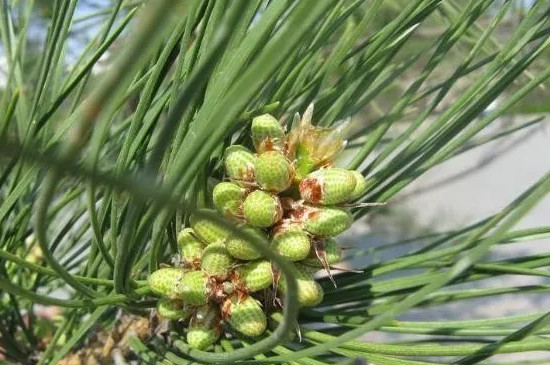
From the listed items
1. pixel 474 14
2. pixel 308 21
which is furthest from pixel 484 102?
pixel 308 21

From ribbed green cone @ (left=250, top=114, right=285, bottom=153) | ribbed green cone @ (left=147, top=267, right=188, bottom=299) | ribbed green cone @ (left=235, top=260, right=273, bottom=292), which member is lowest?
ribbed green cone @ (left=147, top=267, right=188, bottom=299)

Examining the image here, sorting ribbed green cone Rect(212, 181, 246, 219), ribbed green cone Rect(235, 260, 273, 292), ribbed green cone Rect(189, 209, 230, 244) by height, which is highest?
ribbed green cone Rect(212, 181, 246, 219)

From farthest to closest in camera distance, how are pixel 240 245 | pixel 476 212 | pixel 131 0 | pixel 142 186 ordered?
pixel 476 212 → pixel 131 0 → pixel 240 245 → pixel 142 186

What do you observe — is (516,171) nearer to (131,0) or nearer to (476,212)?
(476,212)

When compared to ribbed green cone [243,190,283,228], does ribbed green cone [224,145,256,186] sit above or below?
above
